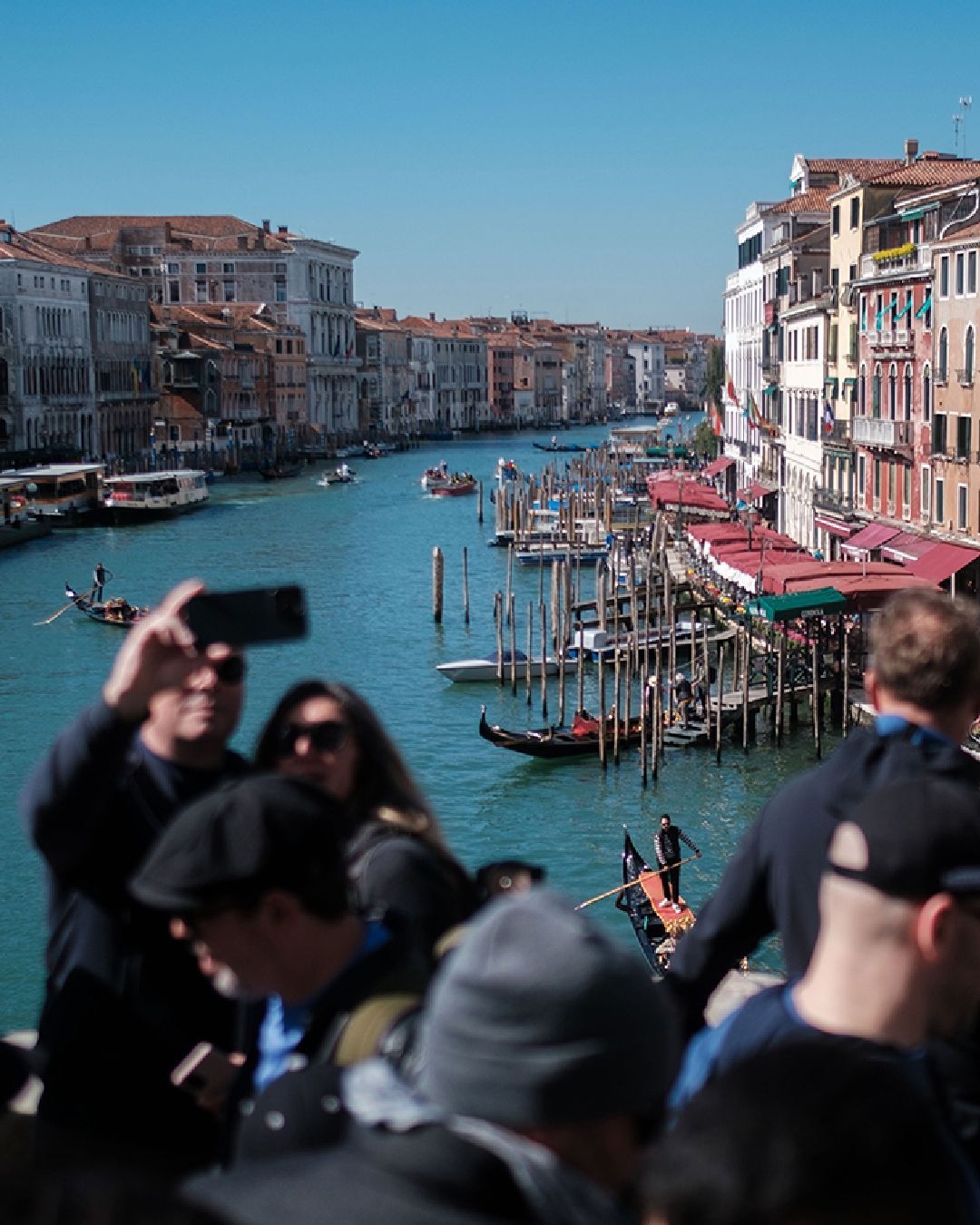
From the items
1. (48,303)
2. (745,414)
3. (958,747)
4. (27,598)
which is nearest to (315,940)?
(958,747)

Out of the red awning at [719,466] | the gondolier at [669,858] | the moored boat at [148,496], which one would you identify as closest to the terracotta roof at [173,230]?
the moored boat at [148,496]

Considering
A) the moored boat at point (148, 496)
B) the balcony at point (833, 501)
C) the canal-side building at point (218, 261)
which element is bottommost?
the moored boat at point (148, 496)

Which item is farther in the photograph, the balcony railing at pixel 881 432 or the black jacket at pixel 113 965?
the balcony railing at pixel 881 432

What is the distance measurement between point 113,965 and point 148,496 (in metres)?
31.4

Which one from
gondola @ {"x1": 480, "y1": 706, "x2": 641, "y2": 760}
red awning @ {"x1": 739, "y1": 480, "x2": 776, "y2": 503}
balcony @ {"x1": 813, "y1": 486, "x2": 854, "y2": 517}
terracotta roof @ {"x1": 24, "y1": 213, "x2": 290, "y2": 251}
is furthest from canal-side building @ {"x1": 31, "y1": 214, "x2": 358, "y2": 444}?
gondola @ {"x1": 480, "y1": 706, "x2": 641, "y2": 760}

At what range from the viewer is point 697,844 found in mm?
10453

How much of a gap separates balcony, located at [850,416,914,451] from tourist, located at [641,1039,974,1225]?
49.3 feet

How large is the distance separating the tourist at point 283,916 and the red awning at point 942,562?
487 inches

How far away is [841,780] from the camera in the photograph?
64.7 inches

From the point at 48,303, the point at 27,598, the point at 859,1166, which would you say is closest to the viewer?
the point at 859,1166

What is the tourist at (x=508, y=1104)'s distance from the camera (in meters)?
1.01

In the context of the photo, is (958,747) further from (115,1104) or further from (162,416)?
(162,416)

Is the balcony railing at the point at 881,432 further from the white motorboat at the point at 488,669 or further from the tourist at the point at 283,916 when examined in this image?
the tourist at the point at 283,916

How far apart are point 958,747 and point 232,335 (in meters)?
50.6
